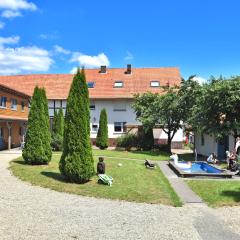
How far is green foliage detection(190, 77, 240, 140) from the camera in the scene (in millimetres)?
24469

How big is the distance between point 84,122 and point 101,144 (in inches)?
881

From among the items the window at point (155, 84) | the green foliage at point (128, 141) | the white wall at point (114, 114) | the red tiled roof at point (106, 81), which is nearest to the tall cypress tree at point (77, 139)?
the green foliage at point (128, 141)

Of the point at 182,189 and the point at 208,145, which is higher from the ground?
the point at 208,145

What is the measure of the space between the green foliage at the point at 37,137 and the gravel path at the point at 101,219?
21.5ft

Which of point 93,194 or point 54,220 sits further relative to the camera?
point 93,194

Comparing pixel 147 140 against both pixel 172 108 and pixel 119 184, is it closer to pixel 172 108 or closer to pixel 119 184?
pixel 172 108

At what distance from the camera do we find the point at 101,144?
125ft

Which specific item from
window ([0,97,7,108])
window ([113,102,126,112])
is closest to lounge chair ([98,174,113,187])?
window ([0,97,7,108])

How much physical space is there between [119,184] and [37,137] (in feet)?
21.7

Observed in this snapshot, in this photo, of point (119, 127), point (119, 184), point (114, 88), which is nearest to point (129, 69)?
point (114, 88)

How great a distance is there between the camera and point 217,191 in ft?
47.5

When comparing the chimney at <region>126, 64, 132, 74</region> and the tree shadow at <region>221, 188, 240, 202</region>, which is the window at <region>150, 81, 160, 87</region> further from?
the tree shadow at <region>221, 188, 240, 202</region>

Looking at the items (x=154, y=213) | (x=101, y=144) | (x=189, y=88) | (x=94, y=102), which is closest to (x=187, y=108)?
(x=189, y=88)

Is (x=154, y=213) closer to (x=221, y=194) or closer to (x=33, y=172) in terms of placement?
(x=221, y=194)
